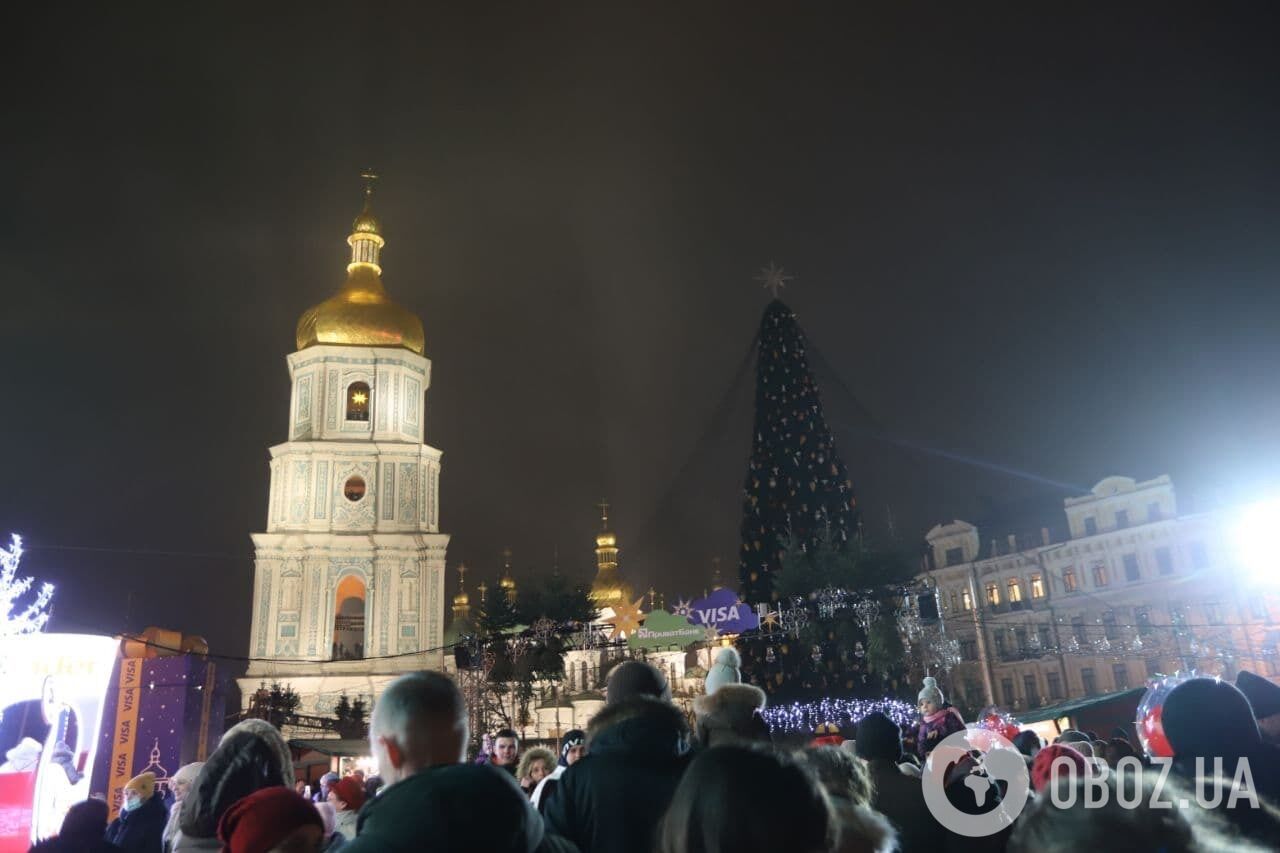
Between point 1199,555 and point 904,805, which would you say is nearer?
point 904,805

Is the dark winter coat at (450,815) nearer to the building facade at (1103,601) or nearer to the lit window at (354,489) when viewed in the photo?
the building facade at (1103,601)

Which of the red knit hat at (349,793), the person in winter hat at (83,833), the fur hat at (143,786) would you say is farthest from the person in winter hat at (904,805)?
the fur hat at (143,786)

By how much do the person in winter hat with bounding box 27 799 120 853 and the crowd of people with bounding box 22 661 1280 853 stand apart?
0.01m

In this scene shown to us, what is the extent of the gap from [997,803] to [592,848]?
2498mm

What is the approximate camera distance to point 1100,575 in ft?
137

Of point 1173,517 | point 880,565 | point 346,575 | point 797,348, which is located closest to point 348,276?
point 346,575

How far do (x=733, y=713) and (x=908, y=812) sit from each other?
3.21ft

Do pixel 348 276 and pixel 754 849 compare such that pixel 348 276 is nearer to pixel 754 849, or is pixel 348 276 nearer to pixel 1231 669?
pixel 1231 669

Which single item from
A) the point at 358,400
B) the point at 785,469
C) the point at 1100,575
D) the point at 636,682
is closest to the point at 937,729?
the point at 636,682

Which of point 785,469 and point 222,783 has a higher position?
point 785,469

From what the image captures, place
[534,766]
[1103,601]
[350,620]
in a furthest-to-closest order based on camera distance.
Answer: [350,620] → [1103,601] → [534,766]

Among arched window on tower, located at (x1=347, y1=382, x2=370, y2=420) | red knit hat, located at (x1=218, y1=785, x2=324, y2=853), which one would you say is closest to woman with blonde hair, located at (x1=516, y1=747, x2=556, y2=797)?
red knit hat, located at (x1=218, y1=785, x2=324, y2=853)

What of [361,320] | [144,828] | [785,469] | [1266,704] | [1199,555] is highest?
[361,320]

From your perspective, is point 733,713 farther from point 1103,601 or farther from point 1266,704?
point 1103,601
